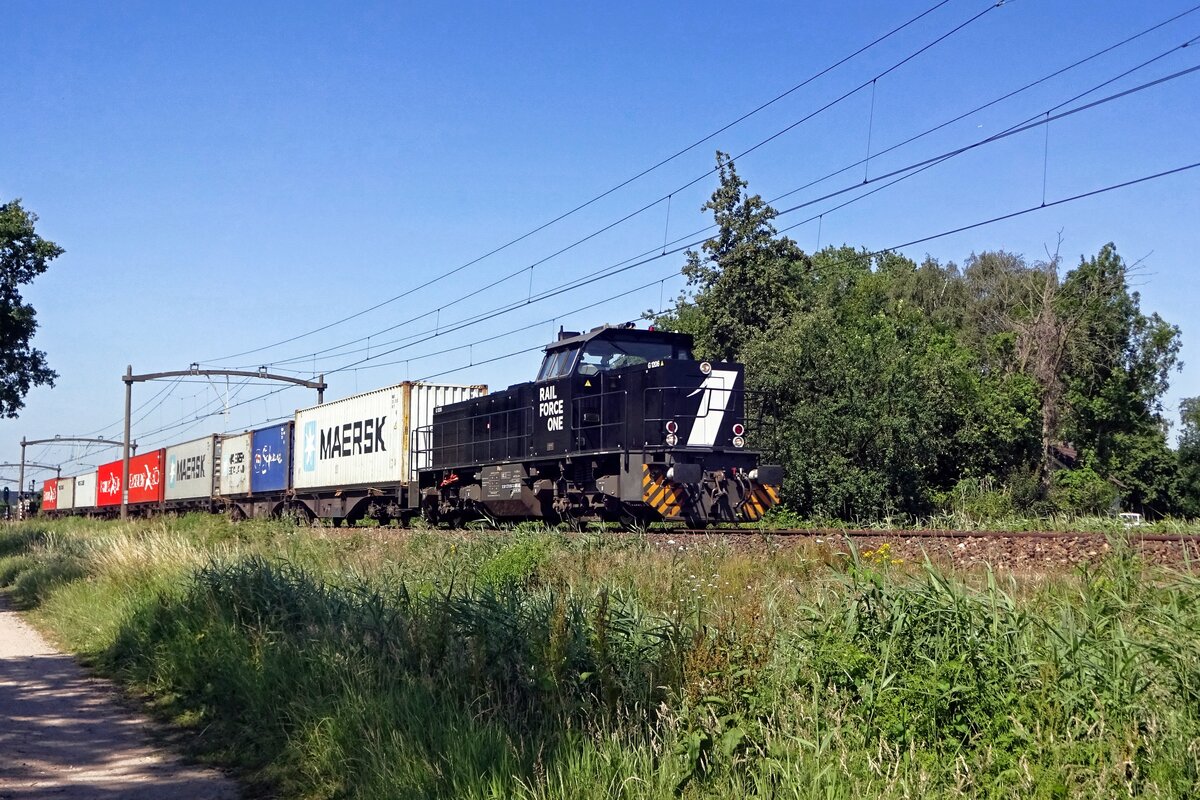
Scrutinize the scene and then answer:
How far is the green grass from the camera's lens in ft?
14.6

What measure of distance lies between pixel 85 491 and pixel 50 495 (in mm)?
14057

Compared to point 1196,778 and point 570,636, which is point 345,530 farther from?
point 1196,778

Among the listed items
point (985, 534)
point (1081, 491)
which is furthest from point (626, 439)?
point (1081, 491)

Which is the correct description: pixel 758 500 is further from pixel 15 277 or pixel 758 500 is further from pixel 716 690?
pixel 15 277

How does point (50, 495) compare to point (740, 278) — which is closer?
point (740, 278)

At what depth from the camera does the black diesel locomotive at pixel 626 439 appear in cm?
1585

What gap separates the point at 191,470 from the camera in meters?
39.2

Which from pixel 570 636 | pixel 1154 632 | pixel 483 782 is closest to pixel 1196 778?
pixel 1154 632

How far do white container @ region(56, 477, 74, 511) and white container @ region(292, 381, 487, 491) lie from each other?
1422 inches

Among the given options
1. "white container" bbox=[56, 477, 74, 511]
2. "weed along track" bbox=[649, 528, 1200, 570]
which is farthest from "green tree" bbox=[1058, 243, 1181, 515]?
"white container" bbox=[56, 477, 74, 511]

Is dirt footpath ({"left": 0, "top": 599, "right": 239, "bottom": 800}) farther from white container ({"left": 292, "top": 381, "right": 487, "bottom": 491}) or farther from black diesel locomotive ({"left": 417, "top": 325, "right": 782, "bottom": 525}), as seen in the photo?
white container ({"left": 292, "top": 381, "right": 487, "bottom": 491})

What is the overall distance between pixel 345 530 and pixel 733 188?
22.0 meters

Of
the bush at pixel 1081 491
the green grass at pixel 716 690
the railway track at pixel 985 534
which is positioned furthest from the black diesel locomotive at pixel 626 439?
the bush at pixel 1081 491

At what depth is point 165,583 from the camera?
11.3 meters
